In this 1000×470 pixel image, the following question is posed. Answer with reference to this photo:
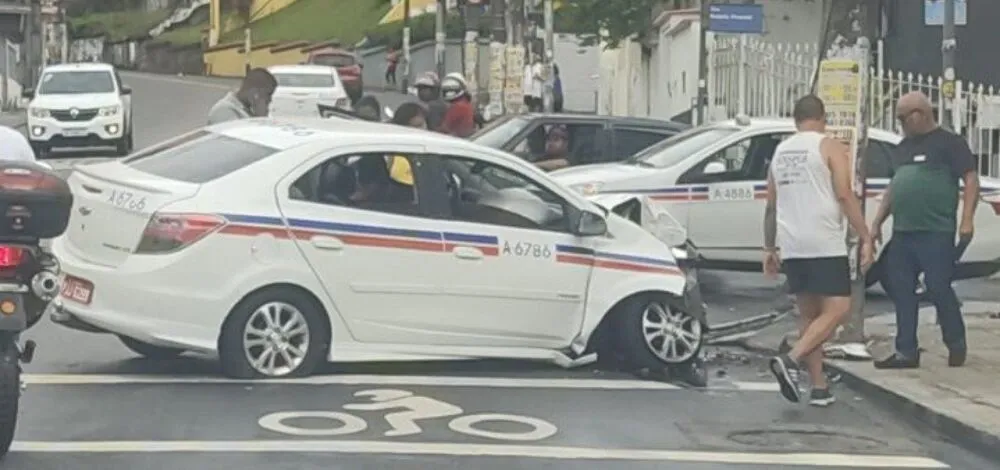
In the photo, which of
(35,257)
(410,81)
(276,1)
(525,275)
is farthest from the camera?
(276,1)

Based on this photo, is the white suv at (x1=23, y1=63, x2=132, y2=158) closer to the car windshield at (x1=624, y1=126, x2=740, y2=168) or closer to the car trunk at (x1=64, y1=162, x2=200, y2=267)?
the car windshield at (x1=624, y1=126, x2=740, y2=168)

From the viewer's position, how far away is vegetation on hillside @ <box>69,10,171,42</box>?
101856mm

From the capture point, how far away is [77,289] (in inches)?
457

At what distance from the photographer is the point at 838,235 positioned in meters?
11.5

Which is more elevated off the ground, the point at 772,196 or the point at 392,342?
the point at 772,196

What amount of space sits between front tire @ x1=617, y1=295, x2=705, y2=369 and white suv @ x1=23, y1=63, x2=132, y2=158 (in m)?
23.9

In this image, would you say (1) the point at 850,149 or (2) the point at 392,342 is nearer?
(2) the point at 392,342

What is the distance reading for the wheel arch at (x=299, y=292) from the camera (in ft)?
37.7

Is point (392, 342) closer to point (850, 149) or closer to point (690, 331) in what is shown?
point (690, 331)

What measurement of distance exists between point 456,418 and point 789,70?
17173 mm

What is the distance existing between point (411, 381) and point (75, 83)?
25.8m

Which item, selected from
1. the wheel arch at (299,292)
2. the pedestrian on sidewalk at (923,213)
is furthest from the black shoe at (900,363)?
the wheel arch at (299,292)

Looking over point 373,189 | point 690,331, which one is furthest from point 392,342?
point 690,331

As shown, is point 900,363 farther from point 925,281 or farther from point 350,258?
point 350,258
